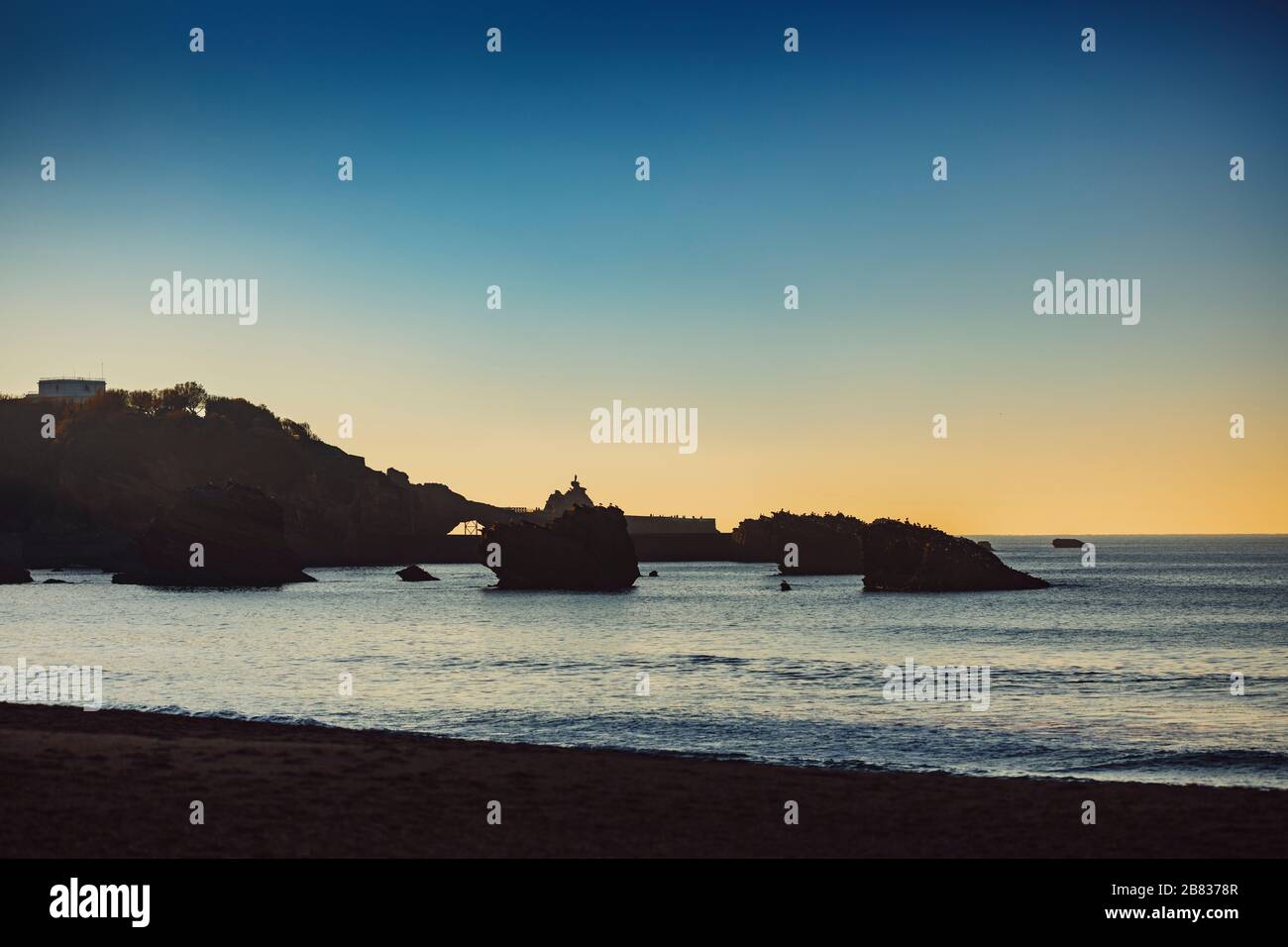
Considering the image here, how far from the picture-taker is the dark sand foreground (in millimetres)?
16969

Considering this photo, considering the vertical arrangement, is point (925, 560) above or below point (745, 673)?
above

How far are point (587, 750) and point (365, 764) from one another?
6.49m

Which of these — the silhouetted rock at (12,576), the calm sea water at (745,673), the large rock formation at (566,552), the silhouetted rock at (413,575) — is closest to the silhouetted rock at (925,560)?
the calm sea water at (745,673)

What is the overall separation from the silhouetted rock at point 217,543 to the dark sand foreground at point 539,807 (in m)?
135

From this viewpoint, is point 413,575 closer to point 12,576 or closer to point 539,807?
point 12,576

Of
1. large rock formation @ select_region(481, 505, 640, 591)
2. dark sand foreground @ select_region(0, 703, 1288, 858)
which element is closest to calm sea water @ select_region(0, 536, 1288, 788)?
dark sand foreground @ select_region(0, 703, 1288, 858)

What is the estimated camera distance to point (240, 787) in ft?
67.2

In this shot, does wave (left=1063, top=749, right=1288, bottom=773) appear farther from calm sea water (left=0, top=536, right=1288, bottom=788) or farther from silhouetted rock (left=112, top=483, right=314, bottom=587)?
silhouetted rock (left=112, top=483, right=314, bottom=587)

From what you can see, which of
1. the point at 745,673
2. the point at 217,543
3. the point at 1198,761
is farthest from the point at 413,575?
the point at 1198,761

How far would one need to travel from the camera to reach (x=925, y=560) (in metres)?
128

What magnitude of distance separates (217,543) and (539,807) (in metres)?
148
